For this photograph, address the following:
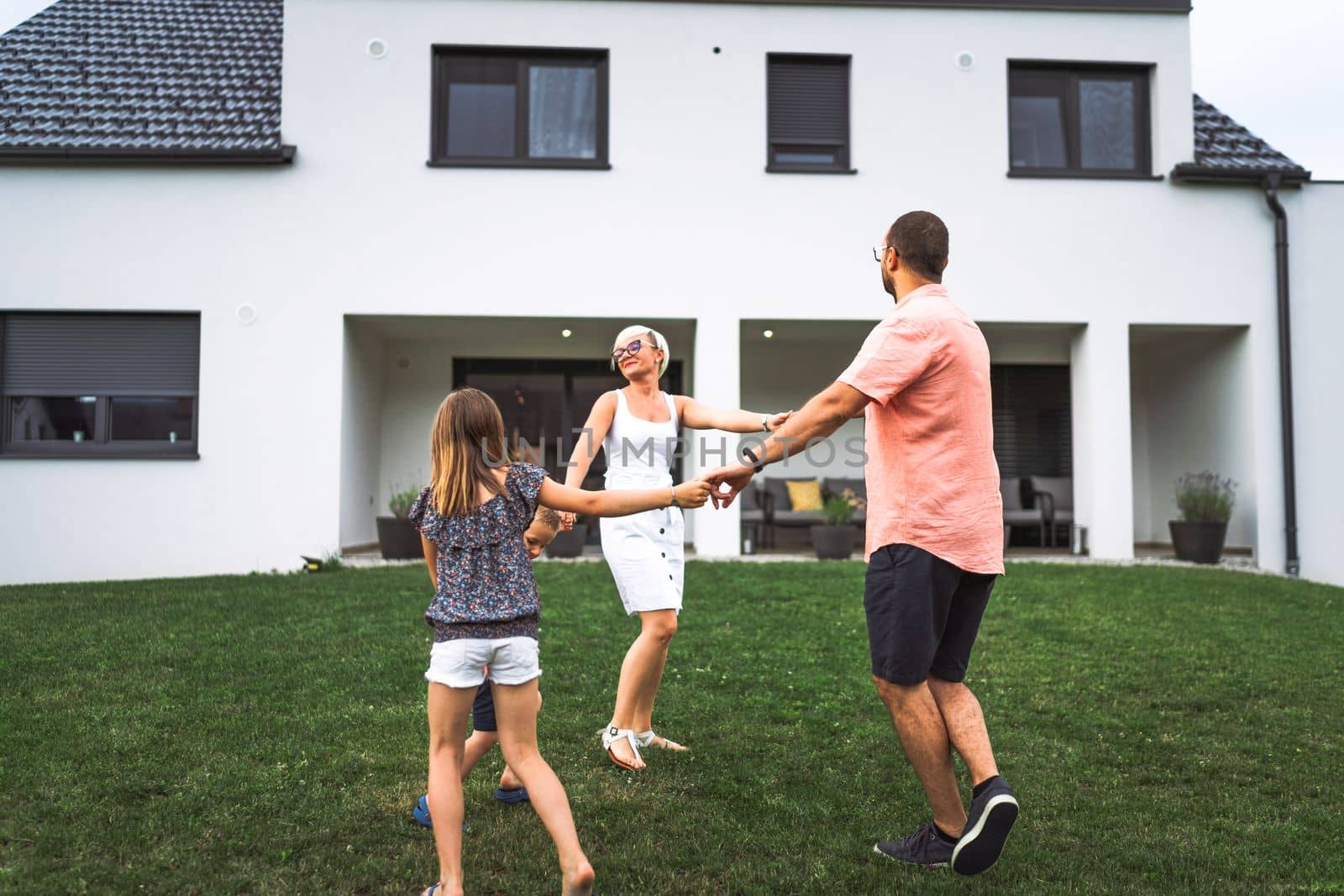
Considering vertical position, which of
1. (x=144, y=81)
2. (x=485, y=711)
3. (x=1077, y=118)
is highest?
(x=144, y=81)

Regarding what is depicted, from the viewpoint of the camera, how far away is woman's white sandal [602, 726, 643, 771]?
388 centimetres

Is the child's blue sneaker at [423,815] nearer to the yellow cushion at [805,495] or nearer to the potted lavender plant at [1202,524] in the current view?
the yellow cushion at [805,495]

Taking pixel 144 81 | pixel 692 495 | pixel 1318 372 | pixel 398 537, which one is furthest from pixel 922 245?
pixel 144 81

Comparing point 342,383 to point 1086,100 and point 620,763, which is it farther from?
point 1086,100

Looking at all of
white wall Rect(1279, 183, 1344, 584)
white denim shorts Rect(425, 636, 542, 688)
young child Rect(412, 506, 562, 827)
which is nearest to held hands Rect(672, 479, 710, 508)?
young child Rect(412, 506, 562, 827)

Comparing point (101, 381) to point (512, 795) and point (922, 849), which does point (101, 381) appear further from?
point (922, 849)

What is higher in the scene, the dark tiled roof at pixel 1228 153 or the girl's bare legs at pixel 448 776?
the dark tiled roof at pixel 1228 153

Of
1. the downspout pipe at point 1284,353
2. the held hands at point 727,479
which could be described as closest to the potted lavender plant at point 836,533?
the downspout pipe at point 1284,353

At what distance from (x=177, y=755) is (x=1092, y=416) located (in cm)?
973

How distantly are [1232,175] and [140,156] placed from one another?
11827 mm

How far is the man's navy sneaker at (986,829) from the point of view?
2721 mm

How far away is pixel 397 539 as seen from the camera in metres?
10.2

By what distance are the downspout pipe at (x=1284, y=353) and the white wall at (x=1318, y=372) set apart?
116mm

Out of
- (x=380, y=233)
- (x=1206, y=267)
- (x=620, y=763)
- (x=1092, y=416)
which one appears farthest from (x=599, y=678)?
(x=1206, y=267)
